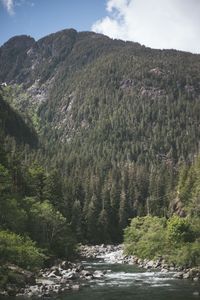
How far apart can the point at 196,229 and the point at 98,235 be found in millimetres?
63448

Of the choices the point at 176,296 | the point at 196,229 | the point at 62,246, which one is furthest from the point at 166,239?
the point at 176,296

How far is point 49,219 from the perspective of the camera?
270 ft

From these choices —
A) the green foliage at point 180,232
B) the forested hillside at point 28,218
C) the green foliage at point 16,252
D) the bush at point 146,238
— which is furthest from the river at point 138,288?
the bush at point 146,238

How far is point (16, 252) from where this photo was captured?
180ft

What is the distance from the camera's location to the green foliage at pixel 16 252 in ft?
176

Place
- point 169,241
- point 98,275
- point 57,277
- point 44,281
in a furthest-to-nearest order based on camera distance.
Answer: point 169,241 < point 98,275 < point 57,277 < point 44,281

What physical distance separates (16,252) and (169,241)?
1545 inches

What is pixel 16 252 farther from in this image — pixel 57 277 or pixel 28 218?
pixel 28 218

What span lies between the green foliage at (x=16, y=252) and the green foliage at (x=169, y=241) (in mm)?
26658

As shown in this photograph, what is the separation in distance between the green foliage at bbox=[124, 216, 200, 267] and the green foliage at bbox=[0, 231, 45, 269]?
1050 inches

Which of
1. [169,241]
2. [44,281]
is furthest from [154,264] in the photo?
[44,281]

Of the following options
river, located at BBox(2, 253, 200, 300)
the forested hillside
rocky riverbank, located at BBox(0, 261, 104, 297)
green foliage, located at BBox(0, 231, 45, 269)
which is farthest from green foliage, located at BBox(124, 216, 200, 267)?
green foliage, located at BBox(0, 231, 45, 269)

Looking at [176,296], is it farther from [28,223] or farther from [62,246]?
[62,246]

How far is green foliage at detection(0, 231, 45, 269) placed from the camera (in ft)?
176
